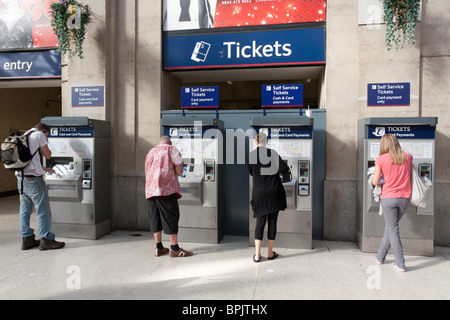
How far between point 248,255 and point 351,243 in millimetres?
1629

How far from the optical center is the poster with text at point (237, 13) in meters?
5.09

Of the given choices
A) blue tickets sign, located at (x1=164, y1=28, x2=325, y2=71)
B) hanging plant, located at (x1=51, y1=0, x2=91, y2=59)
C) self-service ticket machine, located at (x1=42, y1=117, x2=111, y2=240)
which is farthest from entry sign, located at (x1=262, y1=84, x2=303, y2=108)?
hanging plant, located at (x1=51, y1=0, x2=91, y2=59)

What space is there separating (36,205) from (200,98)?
8.94 feet

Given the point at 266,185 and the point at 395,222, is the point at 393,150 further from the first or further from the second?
the point at 266,185

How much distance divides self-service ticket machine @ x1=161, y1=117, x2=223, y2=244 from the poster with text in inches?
69.3

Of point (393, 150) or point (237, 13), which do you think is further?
point (237, 13)

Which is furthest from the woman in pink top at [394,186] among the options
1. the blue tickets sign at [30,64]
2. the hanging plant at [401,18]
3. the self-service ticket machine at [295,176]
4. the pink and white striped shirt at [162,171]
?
the blue tickets sign at [30,64]

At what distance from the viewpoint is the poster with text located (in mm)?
5090

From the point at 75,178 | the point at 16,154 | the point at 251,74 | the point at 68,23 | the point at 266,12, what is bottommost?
the point at 75,178

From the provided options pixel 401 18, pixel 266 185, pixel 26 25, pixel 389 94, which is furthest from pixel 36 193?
pixel 401 18

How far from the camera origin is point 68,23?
5.31 metres

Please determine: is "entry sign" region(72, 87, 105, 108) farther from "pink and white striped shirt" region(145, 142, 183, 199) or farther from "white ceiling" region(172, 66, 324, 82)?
"pink and white striped shirt" region(145, 142, 183, 199)

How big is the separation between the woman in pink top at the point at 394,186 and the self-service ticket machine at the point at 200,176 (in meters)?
2.09
